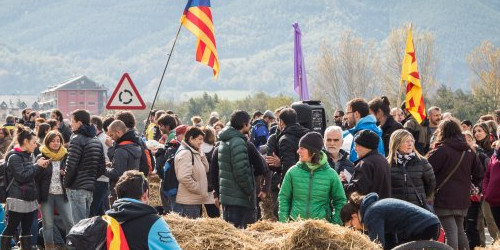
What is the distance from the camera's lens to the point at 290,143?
1241cm

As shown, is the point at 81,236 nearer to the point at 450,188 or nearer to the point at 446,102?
the point at 450,188

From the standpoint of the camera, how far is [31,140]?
512 inches

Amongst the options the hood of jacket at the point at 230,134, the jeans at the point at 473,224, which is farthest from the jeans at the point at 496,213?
the hood of jacket at the point at 230,134

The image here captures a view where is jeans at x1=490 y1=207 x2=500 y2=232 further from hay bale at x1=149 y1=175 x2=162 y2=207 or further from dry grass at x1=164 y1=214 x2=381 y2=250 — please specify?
hay bale at x1=149 y1=175 x2=162 y2=207

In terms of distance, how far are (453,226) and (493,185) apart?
34.2 inches

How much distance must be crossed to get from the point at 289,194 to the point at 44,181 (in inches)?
166

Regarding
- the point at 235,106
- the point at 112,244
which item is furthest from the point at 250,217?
the point at 235,106

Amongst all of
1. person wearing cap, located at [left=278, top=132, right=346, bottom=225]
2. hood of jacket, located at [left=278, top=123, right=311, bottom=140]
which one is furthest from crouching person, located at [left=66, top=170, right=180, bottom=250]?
hood of jacket, located at [left=278, top=123, right=311, bottom=140]

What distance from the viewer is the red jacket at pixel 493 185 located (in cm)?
1235

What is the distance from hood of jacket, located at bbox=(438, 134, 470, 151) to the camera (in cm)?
1177

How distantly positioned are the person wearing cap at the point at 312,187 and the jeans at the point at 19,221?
428 centimetres

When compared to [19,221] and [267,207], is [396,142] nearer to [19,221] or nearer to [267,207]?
[267,207]

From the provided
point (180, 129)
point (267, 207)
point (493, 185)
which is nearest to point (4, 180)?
point (180, 129)

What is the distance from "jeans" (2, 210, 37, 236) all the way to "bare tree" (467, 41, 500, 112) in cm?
4938
